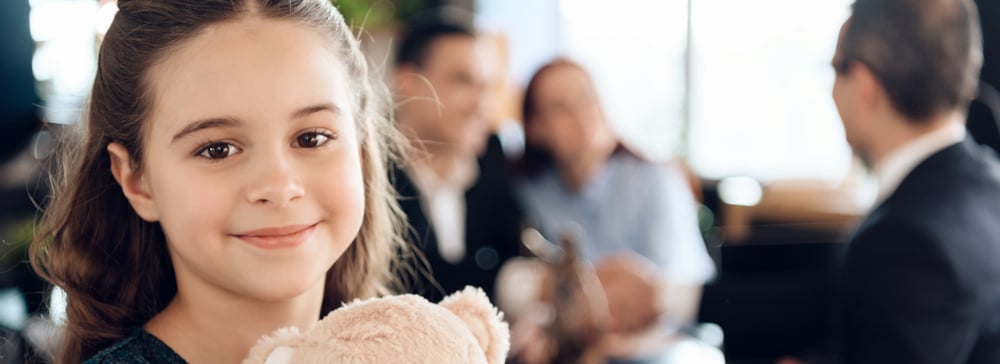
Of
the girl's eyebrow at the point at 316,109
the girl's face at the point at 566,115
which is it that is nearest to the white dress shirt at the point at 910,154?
the girl's eyebrow at the point at 316,109

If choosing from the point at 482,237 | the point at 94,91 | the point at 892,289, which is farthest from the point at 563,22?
the point at 94,91

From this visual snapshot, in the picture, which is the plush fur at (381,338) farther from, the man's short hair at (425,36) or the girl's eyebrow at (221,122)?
the man's short hair at (425,36)

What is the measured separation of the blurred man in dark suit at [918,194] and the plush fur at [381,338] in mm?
973

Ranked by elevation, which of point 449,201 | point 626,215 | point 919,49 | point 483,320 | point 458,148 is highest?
point 483,320

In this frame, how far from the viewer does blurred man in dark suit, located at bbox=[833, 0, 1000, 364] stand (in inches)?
55.0

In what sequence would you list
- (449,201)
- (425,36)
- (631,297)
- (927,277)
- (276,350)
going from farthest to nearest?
(425,36) → (449,201) → (631,297) → (927,277) → (276,350)

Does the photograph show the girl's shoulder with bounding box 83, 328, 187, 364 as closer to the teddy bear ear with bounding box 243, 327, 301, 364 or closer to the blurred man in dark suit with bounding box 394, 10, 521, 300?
the teddy bear ear with bounding box 243, 327, 301, 364

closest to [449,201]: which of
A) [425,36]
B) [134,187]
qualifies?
[425,36]

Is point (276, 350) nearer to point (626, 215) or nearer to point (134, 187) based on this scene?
point (134, 187)

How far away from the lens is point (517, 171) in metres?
2.98

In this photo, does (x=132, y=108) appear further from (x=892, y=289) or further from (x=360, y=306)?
(x=892, y=289)

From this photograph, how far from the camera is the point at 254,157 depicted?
27.2 inches

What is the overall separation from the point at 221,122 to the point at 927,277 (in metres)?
1.15

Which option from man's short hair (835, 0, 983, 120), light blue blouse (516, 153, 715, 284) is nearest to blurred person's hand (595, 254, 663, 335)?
light blue blouse (516, 153, 715, 284)
